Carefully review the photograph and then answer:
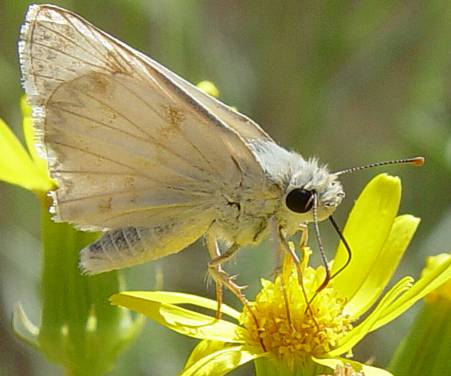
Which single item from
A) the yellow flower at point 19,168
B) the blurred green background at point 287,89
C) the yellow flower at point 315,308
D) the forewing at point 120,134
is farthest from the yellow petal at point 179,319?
the blurred green background at point 287,89

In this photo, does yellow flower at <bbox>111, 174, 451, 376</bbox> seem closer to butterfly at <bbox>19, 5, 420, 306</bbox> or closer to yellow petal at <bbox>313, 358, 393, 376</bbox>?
yellow petal at <bbox>313, 358, 393, 376</bbox>

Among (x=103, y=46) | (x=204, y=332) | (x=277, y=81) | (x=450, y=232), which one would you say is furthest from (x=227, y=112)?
(x=277, y=81)

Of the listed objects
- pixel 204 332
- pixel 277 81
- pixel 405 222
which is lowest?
pixel 204 332

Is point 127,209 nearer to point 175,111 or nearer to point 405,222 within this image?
point 175,111

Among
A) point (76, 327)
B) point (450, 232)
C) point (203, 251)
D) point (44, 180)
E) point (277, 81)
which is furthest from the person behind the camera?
point (203, 251)

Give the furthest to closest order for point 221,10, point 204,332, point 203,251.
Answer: point 221,10, point 203,251, point 204,332

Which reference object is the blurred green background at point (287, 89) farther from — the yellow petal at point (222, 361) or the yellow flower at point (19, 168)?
the yellow petal at point (222, 361)

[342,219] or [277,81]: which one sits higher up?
[277,81]
